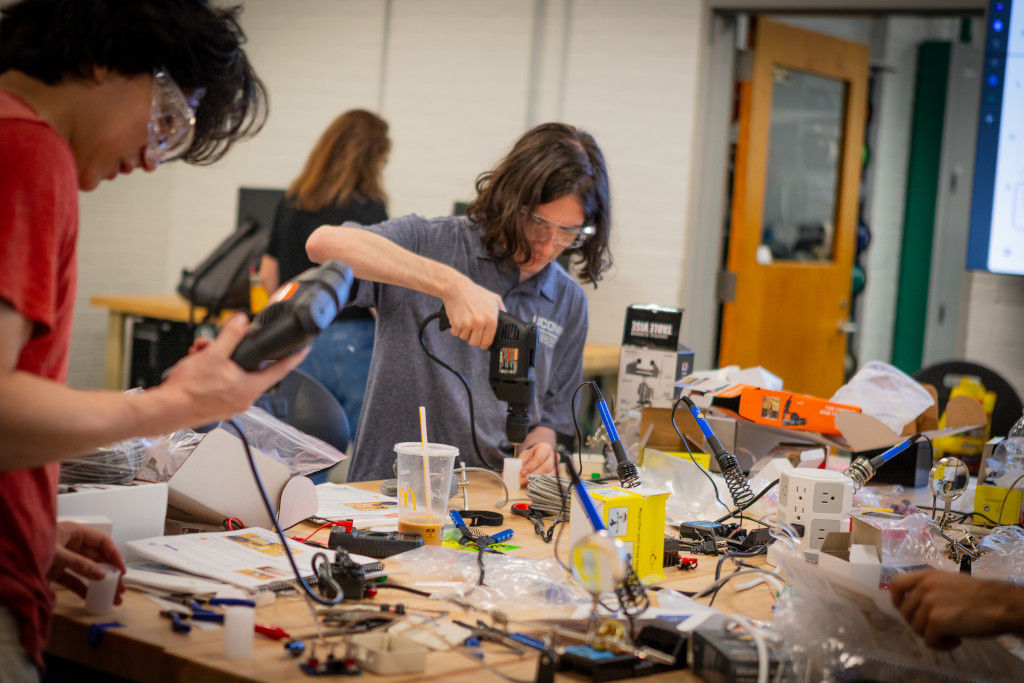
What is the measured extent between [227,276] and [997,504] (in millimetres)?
3578

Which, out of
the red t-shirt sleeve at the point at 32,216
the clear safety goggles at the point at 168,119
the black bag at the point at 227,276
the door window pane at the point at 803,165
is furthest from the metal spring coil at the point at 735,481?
the black bag at the point at 227,276

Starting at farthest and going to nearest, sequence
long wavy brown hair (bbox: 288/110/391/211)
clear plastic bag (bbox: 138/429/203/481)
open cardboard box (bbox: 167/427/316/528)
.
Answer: long wavy brown hair (bbox: 288/110/391/211) → clear plastic bag (bbox: 138/429/203/481) → open cardboard box (bbox: 167/427/316/528)

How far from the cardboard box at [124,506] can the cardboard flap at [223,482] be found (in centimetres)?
8

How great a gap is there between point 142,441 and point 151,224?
492 centimetres

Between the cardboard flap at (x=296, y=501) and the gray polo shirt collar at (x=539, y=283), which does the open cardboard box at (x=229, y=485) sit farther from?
the gray polo shirt collar at (x=539, y=283)

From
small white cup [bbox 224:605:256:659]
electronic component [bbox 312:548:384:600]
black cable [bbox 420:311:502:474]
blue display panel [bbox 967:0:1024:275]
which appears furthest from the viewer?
blue display panel [bbox 967:0:1024:275]

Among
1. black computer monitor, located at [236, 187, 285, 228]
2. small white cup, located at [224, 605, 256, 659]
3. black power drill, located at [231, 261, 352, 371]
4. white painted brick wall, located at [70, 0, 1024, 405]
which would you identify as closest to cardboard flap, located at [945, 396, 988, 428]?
white painted brick wall, located at [70, 0, 1024, 405]

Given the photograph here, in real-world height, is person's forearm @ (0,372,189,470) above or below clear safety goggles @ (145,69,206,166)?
below

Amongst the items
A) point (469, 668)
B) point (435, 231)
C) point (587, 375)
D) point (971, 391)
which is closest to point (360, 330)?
point (587, 375)

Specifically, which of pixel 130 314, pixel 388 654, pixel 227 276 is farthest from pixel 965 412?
pixel 130 314

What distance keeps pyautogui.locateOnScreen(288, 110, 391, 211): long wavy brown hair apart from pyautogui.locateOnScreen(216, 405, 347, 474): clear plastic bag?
2.25m

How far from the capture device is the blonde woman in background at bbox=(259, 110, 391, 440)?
3.95 metres

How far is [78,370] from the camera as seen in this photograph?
19.8 feet

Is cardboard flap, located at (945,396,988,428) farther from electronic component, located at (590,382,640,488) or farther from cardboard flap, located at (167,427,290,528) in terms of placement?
cardboard flap, located at (167,427,290,528)
